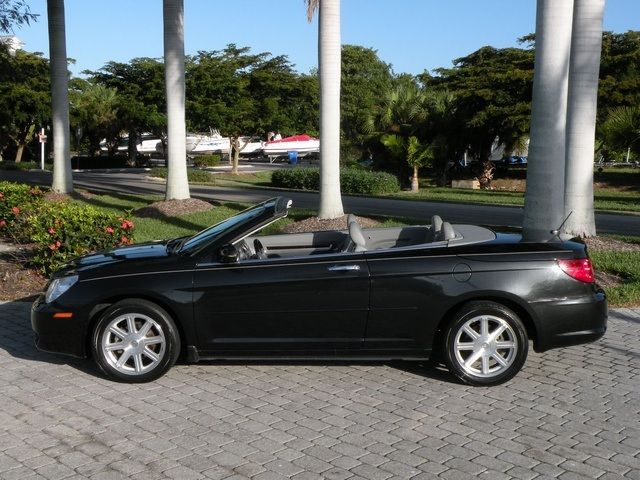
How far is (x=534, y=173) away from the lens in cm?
985

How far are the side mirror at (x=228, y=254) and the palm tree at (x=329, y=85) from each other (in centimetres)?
799

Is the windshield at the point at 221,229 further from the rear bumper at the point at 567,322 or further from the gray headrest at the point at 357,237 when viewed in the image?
the rear bumper at the point at 567,322

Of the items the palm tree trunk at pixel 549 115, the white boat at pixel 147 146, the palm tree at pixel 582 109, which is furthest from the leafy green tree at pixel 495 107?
the white boat at pixel 147 146

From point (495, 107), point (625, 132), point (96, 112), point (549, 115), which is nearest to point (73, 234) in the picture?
point (549, 115)

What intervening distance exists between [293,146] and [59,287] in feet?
189

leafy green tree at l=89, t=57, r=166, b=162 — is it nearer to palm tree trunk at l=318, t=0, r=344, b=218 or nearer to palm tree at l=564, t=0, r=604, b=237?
palm tree trunk at l=318, t=0, r=344, b=218

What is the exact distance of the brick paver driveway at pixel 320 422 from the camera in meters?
4.61

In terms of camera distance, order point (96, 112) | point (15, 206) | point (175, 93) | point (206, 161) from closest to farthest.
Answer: point (15, 206) < point (175, 93) < point (206, 161) < point (96, 112)

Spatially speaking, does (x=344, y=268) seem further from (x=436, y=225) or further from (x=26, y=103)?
(x=26, y=103)

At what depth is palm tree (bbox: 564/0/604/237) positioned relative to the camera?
450 inches

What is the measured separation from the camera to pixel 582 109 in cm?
1157

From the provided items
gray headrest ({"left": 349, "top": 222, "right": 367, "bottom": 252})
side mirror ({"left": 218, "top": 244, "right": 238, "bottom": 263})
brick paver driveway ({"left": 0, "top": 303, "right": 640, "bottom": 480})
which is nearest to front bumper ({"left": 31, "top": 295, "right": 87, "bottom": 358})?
brick paver driveway ({"left": 0, "top": 303, "right": 640, "bottom": 480})

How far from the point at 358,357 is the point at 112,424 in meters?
1.89

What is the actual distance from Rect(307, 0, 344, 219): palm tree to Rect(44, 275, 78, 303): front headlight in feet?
26.4
